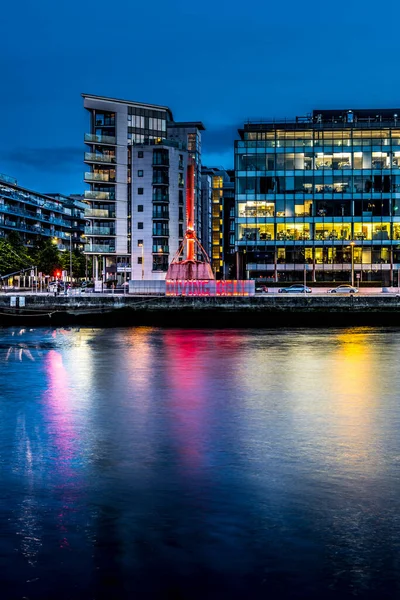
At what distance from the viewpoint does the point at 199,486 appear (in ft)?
52.4

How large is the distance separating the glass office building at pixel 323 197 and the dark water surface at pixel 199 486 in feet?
290

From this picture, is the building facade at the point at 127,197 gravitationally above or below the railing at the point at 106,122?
below

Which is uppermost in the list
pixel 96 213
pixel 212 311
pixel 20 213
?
pixel 20 213

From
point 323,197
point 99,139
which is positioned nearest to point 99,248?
point 99,139

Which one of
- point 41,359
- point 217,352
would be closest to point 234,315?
point 217,352

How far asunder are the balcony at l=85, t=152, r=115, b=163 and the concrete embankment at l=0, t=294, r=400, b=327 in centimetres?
5211

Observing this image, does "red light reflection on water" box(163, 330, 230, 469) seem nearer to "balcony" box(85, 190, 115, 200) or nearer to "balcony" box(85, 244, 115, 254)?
"balcony" box(85, 244, 115, 254)

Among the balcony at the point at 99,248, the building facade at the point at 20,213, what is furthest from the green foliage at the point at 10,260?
the building facade at the point at 20,213

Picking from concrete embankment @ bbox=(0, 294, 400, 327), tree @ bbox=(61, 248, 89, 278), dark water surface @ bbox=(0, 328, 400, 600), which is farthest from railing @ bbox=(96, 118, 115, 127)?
dark water surface @ bbox=(0, 328, 400, 600)

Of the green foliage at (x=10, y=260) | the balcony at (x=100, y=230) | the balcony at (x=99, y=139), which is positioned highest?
the balcony at (x=99, y=139)

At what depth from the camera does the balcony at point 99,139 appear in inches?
4739

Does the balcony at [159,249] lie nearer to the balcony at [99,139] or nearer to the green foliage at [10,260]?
the balcony at [99,139]

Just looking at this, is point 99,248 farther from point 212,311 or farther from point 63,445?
point 63,445

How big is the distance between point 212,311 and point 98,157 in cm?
5704
